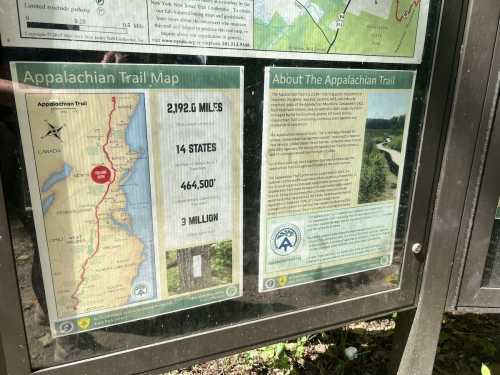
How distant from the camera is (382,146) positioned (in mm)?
1470

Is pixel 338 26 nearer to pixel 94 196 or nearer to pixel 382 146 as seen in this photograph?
pixel 382 146

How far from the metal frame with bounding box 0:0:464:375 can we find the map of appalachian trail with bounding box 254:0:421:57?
6.5 inches

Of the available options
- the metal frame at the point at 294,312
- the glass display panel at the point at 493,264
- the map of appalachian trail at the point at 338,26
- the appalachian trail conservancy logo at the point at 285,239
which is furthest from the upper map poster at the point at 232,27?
the glass display panel at the point at 493,264

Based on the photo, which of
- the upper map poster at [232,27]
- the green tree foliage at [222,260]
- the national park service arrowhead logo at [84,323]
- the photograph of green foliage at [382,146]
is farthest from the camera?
the photograph of green foliage at [382,146]

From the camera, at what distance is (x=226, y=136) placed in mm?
1233

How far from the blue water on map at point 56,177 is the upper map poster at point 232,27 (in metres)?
0.31

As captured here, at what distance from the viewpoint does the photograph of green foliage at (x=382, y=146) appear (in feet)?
4.66

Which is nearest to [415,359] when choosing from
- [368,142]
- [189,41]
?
[368,142]

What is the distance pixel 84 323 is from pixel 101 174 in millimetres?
462

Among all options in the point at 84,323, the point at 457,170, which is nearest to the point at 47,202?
the point at 84,323

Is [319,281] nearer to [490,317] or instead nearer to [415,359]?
[415,359]

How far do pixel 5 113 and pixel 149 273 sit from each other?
599mm

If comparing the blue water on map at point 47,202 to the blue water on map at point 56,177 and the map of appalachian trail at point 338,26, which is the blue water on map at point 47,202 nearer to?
the blue water on map at point 56,177

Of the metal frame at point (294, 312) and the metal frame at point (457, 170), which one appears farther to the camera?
the metal frame at point (457, 170)
